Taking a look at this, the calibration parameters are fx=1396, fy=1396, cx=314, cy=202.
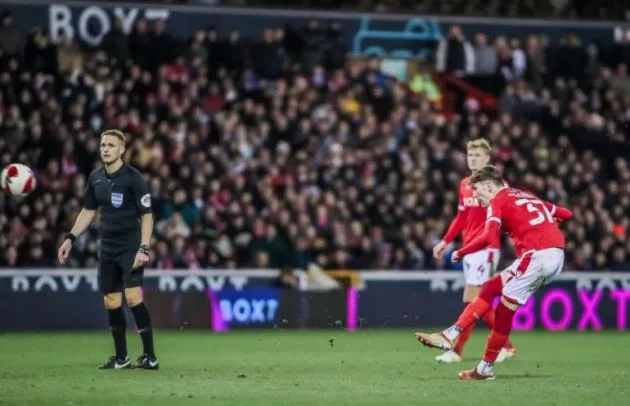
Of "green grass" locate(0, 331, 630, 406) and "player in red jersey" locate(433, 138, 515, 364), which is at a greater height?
"player in red jersey" locate(433, 138, 515, 364)

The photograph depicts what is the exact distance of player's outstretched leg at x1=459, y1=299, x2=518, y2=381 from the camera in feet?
40.3

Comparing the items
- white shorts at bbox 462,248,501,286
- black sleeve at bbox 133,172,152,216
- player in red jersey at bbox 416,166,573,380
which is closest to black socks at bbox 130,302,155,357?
black sleeve at bbox 133,172,152,216

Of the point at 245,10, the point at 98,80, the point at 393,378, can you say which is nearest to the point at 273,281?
the point at 98,80

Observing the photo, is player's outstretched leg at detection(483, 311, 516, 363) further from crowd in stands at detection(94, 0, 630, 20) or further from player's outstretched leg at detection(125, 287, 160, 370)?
crowd in stands at detection(94, 0, 630, 20)

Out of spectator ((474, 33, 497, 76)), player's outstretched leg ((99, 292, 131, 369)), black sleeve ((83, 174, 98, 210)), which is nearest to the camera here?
player's outstretched leg ((99, 292, 131, 369))

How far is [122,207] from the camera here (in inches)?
523

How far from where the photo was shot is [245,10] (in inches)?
1091

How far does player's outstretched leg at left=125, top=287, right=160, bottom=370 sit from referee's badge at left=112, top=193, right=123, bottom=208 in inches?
32.1

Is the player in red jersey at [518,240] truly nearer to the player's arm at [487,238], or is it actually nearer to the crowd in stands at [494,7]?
the player's arm at [487,238]

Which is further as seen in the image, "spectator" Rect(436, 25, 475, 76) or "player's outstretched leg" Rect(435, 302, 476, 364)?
"spectator" Rect(436, 25, 475, 76)

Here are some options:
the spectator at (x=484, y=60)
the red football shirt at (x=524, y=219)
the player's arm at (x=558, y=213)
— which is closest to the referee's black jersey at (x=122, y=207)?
the red football shirt at (x=524, y=219)

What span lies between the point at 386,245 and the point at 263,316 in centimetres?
287

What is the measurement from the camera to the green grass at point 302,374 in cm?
1069

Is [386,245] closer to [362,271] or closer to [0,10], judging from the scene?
Answer: [362,271]
